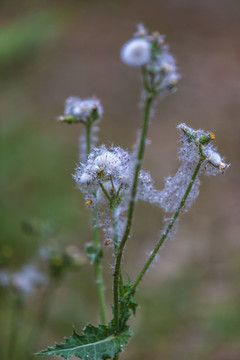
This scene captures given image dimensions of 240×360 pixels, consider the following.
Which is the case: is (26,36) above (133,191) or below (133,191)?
above

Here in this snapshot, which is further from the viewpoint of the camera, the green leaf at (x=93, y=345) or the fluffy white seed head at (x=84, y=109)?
the fluffy white seed head at (x=84, y=109)

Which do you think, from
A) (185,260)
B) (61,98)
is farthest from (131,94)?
(185,260)

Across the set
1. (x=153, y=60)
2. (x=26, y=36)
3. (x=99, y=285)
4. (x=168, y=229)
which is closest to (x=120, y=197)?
(x=168, y=229)

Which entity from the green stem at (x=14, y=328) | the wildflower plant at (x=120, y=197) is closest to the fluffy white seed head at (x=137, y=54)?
the wildflower plant at (x=120, y=197)

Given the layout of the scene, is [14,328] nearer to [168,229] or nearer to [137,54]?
[168,229]

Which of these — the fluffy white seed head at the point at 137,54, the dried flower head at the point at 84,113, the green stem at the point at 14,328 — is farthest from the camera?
the green stem at the point at 14,328

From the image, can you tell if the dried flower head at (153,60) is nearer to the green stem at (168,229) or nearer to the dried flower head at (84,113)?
the green stem at (168,229)

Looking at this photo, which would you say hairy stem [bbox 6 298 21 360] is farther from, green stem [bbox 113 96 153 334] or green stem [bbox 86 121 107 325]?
green stem [bbox 113 96 153 334]

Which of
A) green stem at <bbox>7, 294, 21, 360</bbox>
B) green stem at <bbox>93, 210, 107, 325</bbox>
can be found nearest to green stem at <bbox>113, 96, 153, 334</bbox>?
green stem at <bbox>93, 210, 107, 325</bbox>
